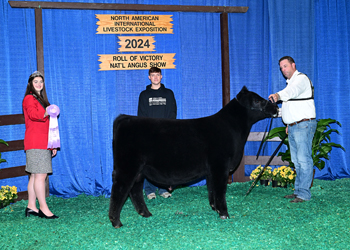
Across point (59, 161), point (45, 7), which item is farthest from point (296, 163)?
point (45, 7)

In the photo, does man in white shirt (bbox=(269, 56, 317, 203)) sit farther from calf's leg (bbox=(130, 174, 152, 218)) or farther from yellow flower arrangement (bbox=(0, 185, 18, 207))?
yellow flower arrangement (bbox=(0, 185, 18, 207))

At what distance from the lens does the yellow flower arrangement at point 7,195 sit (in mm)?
4528

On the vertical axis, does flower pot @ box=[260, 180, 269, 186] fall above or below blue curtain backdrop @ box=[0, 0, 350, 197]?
below

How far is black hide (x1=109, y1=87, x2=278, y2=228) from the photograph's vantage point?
131 inches

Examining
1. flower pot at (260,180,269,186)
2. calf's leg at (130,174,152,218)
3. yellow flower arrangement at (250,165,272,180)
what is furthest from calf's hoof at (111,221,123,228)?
flower pot at (260,180,269,186)

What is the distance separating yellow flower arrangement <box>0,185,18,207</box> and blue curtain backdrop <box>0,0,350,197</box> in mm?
497

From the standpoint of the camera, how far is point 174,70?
5.55 m

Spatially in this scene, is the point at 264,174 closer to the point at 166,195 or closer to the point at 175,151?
the point at 166,195

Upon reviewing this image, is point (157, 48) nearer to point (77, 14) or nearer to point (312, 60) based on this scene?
point (77, 14)

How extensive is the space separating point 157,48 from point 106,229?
11.0 feet

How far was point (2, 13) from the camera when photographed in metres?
4.98

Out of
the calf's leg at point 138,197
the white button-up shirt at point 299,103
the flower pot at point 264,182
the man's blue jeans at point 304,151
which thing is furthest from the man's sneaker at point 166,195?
the white button-up shirt at point 299,103

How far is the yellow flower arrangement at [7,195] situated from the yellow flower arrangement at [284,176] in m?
4.25

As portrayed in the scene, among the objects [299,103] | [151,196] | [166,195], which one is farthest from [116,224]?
[299,103]
